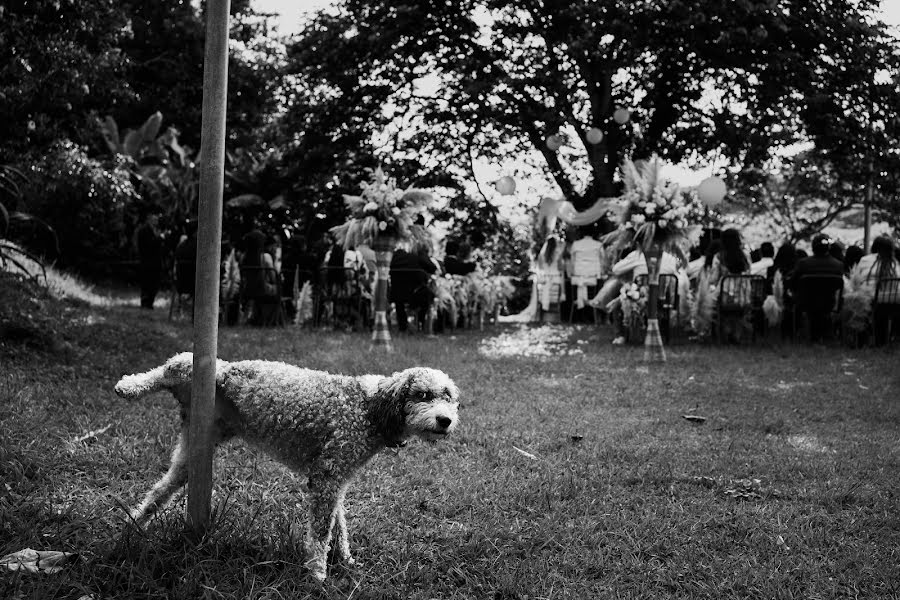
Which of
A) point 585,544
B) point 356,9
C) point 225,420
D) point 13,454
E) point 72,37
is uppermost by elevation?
point 356,9

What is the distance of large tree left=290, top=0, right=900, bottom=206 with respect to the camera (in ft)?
49.7

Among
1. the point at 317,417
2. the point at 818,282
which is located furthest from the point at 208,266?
the point at 818,282

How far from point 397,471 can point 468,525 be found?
3.05 ft

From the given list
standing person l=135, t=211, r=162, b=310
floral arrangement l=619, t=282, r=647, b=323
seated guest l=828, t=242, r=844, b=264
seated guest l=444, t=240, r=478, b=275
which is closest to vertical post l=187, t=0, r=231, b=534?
floral arrangement l=619, t=282, r=647, b=323

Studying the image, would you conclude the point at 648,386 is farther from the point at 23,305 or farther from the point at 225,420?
the point at 23,305

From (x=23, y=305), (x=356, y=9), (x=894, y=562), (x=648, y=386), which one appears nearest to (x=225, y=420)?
(x=894, y=562)

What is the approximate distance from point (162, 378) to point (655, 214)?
821 centimetres

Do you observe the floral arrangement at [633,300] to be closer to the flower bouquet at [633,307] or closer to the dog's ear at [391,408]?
the flower bouquet at [633,307]

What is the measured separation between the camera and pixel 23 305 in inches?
287

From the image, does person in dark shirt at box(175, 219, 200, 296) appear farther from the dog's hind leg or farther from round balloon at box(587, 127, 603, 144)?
the dog's hind leg

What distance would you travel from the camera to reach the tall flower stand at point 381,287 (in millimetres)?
10656

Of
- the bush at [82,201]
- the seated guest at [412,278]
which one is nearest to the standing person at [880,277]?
the seated guest at [412,278]

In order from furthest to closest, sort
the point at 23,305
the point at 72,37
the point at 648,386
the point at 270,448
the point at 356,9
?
the point at 356,9, the point at 72,37, the point at 648,386, the point at 23,305, the point at 270,448

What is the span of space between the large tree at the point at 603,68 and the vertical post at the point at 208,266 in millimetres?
13202
